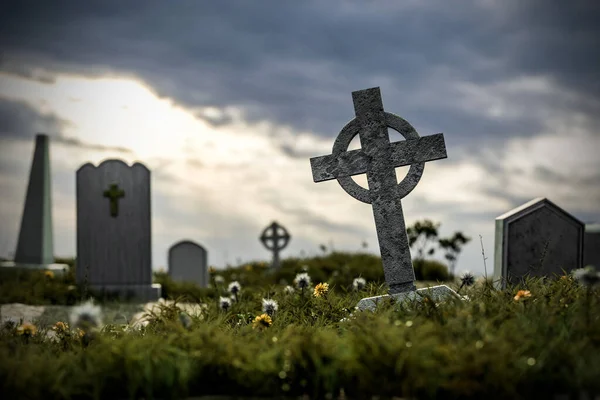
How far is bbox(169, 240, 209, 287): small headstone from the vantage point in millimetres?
14008

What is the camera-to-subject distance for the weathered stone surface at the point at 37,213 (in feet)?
45.3

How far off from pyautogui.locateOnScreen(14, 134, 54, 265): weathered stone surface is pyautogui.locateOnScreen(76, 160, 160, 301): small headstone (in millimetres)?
3108

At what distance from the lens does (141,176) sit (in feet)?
37.4

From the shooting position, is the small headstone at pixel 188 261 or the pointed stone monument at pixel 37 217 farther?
the small headstone at pixel 188 261

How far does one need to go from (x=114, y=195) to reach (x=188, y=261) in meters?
3.30

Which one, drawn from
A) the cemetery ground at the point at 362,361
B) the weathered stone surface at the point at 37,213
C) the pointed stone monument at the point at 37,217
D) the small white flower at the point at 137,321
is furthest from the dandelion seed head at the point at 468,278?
the weathered stone surface at the point at 37,213

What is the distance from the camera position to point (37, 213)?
45.4 ft

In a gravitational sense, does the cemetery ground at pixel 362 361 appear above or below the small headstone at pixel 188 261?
below

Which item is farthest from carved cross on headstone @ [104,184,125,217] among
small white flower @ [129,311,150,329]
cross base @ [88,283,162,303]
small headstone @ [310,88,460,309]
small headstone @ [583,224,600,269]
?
small headstone @ [583,224,600,269]

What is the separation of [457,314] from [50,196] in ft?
39.7

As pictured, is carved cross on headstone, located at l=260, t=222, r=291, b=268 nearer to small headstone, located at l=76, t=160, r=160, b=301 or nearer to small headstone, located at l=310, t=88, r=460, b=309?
small headstone, located at l=76, t=160, r=160, b=301

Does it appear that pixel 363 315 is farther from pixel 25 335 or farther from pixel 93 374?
pixel 25 335

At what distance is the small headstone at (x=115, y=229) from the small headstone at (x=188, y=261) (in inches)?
105

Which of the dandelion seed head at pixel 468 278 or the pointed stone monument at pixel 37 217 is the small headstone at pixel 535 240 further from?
the pointed stone monument at pixel 37 217
